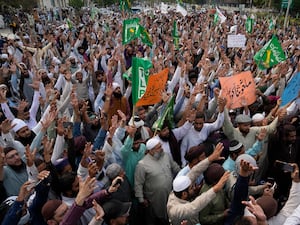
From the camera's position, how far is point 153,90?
439cm

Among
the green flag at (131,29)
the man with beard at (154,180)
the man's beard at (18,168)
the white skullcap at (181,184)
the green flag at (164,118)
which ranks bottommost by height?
the man with beard at (154,180)

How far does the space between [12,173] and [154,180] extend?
5.04ft

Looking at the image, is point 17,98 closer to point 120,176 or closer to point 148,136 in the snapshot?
point 148,136

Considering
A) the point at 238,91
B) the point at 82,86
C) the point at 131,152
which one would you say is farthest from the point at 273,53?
the point at 131,152

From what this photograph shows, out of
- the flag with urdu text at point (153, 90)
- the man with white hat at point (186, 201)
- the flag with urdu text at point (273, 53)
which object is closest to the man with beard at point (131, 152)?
the flag with urdu text at point (153, 90)

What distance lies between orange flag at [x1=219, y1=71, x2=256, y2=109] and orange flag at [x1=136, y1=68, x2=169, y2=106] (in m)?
1.00

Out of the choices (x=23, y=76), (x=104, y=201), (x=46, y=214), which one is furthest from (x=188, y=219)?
(x=23, y=76)

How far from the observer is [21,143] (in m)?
3.90

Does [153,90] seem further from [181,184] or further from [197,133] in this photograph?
[181,184]

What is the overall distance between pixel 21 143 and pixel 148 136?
1.64 metres

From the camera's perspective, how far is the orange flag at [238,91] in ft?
15.8

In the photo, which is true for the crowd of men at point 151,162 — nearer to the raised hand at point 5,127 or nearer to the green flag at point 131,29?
the raised hand at point 5,127

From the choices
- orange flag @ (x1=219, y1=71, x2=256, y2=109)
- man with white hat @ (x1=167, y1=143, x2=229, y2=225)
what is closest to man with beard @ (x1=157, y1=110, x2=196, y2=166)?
orange flag @ (x1=219, y1=71, x2=256, y2=109)

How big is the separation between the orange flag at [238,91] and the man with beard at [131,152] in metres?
1.69
